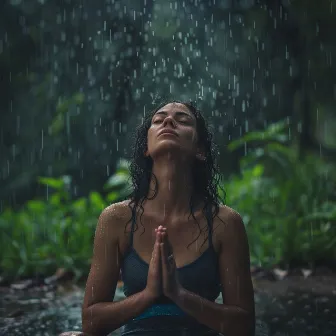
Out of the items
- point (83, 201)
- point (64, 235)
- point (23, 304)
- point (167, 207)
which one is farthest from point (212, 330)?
point (83, 201)

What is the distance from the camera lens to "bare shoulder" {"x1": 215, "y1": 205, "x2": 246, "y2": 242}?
279cm

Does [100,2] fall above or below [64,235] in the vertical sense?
above

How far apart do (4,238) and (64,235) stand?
2.23 ft

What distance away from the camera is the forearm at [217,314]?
255 centimetres

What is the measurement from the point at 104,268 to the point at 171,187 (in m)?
0.46

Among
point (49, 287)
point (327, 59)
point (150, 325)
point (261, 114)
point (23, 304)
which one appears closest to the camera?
point (150, 325)

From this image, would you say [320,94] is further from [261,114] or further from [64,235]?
[64,235]

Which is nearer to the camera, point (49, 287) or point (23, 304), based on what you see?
point (23, 304)

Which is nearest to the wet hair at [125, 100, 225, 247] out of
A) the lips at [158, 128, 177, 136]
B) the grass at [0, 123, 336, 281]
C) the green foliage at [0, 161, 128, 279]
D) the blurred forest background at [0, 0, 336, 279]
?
the lips at [158, 128, 177, 136]

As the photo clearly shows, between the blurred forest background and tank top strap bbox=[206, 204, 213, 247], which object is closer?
tank top strap bbox=[206, 204, 213, 247]

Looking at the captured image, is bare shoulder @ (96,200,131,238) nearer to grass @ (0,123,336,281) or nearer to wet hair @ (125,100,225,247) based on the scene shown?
wet hair @ (125,100,225,247)

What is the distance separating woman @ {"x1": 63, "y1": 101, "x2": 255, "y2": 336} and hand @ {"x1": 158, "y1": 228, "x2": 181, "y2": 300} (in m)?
0.07

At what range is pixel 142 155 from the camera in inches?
123

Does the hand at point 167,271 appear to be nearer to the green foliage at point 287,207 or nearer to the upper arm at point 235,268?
the upper arm at point 235,268
